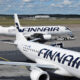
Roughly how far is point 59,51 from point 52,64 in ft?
5.62

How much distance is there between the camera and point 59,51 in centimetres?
2497

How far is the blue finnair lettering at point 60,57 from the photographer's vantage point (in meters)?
21.6

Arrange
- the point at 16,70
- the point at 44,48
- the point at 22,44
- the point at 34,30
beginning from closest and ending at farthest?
→ the point at 44,48
the point at 16,70
the point at 22,44
the point at 34,30

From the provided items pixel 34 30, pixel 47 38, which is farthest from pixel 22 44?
pixel 34 30

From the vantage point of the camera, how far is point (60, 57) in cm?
2375

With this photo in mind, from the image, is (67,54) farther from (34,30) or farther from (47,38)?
(34,30)

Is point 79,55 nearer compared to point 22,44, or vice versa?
point 79,55

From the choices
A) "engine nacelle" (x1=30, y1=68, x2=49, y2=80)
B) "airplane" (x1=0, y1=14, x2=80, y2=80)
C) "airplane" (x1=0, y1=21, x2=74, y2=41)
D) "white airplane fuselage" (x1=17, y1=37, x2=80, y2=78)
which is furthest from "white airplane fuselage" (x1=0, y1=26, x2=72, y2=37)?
"engine nacelle" (x1=30, y1=68, x2=49, y2=80)

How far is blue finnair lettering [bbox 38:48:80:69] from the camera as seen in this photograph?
21586 millimetres

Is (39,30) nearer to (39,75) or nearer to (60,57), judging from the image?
(60,57)

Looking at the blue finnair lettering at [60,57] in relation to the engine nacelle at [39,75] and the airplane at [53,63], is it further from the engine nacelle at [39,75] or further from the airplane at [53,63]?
the engine nacelle at [39,75]

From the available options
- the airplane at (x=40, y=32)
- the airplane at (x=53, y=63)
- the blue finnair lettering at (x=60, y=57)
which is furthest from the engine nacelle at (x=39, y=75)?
the airplane at (x=40, y=32)

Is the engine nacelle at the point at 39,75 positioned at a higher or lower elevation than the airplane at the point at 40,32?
lower

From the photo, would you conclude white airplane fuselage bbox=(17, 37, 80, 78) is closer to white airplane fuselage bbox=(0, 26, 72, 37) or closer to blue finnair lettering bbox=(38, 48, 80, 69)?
blue finnair lettering bbox=(38, 48, 80, 69)
